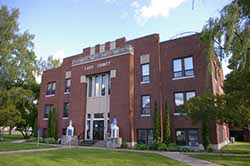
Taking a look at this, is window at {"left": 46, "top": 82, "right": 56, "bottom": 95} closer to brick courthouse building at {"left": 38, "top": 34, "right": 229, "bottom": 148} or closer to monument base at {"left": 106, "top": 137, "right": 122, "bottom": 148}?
brick courthouse building at {"left": 38, "top": 34, "right": 229, "bottom": 148}

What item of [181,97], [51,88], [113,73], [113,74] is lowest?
[181,97]

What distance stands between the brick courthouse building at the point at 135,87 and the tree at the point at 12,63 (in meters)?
6.32

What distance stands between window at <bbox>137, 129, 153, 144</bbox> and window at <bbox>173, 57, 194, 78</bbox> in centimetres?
582

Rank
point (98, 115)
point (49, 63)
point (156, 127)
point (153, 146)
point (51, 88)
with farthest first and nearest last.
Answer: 1. point (49, 63)
2. point (51, 88)
3. point (98, 115)
4. point (156, 127)
5. point (153, 146)

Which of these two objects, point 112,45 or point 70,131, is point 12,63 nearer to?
point 70,131

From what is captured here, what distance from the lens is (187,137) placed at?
19.7 m

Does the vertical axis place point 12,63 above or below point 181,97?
above

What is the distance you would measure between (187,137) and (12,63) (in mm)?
24701

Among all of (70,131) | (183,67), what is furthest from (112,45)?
(70,131)

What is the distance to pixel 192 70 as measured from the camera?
2055 centimetres

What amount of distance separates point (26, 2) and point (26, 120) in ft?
89.4

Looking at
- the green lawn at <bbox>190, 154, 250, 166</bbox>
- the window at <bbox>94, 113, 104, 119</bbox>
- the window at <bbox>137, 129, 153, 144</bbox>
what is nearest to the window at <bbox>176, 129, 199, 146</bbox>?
the window at <bbox>137, 129, 153, 144</bbox>

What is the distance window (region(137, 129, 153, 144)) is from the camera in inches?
841

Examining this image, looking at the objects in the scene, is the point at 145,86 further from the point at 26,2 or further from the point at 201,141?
the point at 26,2
